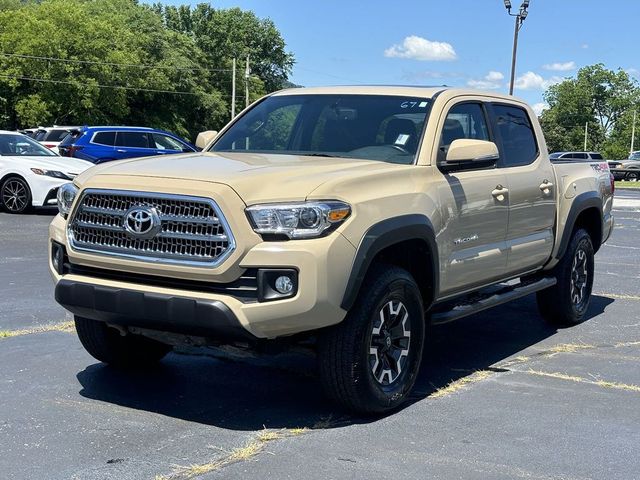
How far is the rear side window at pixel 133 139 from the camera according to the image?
69.4ft

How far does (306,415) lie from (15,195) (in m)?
12.5

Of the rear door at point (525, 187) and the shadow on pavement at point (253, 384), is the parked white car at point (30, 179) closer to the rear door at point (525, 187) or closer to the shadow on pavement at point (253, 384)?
the shadow on pavement at point (253, 384)

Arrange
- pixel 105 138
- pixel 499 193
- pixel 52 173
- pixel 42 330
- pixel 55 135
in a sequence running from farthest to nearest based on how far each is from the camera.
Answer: pixel 55 135
pixel 105 138
pixel 52 173
pixel 42 330
pixel 499 193

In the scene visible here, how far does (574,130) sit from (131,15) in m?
78.1

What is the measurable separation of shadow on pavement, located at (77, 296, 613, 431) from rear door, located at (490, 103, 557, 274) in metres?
0.78

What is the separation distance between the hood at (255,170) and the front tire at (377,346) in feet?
2.10

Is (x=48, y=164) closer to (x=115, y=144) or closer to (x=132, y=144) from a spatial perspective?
(x=115, y=144)

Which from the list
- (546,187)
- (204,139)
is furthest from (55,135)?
(546,187)

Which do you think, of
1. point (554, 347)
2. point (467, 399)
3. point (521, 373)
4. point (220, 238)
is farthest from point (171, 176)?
point (554, 347)

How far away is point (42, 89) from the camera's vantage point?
5288 cm

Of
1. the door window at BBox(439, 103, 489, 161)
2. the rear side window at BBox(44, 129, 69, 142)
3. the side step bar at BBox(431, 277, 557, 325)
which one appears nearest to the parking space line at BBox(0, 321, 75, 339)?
the side step bar at BBox(431, 277, 557, 325)

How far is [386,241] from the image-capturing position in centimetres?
456

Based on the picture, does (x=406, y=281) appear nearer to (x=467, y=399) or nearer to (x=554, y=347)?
(x=467, y=399)

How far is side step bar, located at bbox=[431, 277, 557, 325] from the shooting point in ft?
17.5
